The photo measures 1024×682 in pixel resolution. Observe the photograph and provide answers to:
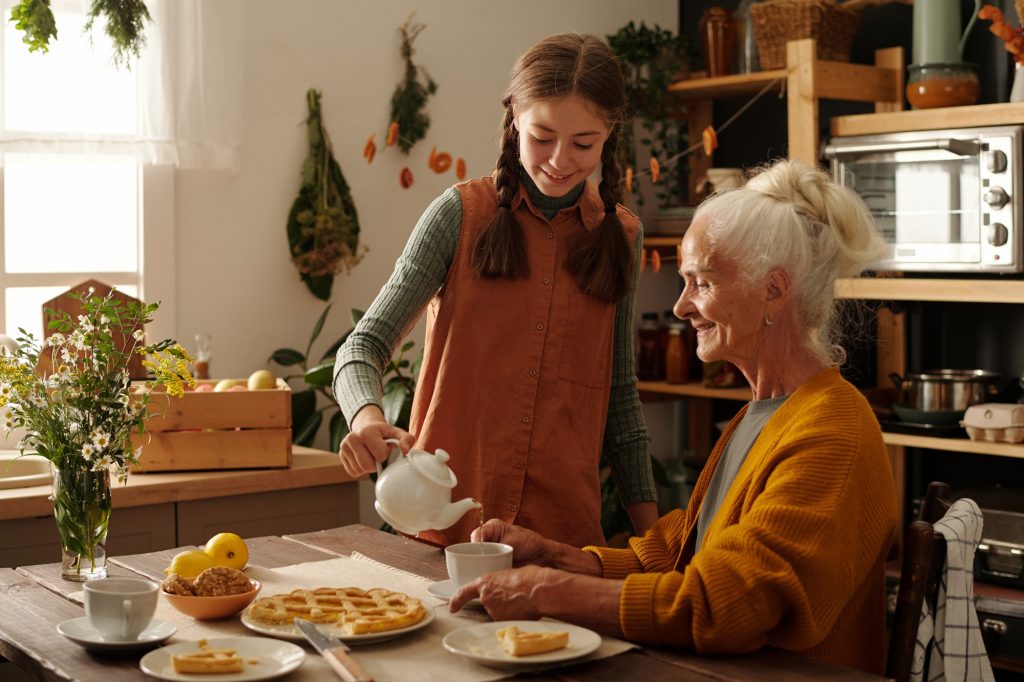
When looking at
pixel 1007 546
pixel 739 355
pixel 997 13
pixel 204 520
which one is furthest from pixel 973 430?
pixel 204 520

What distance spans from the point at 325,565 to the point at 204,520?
109 cm

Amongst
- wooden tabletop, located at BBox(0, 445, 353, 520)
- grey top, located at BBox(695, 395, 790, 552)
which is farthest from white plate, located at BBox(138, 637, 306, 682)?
wooden tabletop, located at BBox(0, 445, 353, 520)

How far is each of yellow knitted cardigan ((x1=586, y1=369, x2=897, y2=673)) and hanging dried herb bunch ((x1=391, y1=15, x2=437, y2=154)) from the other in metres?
2.59

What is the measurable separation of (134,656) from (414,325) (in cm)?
84

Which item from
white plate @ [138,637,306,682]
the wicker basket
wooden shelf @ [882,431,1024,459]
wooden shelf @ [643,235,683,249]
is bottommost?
white plate @ [138,637,306,682]

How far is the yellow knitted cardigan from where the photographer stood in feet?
4.75

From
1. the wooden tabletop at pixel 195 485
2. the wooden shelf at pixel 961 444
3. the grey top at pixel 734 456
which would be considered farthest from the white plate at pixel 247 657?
the wooden shelf at pixel 961 444

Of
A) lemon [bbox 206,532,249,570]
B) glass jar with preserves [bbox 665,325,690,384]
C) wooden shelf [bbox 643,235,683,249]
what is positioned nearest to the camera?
lemon [bbox 206,532,249,570]

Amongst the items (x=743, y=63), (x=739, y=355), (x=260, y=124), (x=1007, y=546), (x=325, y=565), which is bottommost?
(x=1007, y=546)

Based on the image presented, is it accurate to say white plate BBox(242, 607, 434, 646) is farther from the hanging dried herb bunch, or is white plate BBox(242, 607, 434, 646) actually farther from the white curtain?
the hanging dried herb bunch

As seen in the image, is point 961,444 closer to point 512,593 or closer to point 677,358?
point 677,358

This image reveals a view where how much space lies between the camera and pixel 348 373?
6.40ft

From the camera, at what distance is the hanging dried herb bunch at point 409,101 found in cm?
398

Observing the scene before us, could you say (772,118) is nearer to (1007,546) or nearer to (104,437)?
(1007,546)
